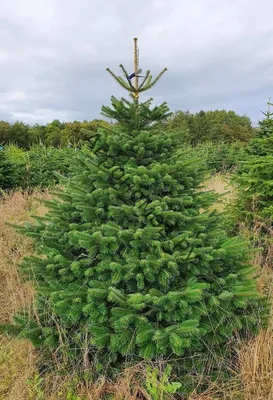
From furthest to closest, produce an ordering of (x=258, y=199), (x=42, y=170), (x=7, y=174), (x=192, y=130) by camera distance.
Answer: (x=192, y=130) → (x=42, y=170) → (x=7, y=174) → (x=258, y=199)

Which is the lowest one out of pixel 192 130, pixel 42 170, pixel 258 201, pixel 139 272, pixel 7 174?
pixel 139 272

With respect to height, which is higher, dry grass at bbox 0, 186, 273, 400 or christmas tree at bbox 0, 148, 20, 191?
christmas tree at bbox 0, 148, 20, 191

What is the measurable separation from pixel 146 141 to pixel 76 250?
3.22 ft

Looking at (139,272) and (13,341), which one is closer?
(139,272)

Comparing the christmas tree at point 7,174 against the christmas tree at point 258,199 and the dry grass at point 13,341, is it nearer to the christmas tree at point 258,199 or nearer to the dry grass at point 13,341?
the dry grass at point 13,341

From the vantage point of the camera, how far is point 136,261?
7.11ft

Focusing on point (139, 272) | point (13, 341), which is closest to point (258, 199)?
point (139, 272)

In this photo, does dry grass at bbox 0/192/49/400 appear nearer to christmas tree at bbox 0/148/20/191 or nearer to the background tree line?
christmas tree at bbox 0/148/20/191

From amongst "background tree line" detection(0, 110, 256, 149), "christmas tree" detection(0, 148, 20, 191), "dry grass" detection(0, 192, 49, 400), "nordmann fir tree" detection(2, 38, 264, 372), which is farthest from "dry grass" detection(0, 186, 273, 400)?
"background tree line" detection(0, 110, 256, 149)

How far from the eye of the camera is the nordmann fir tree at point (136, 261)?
213cm

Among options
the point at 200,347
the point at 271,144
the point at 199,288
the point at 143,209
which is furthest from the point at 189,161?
the point at 271,144

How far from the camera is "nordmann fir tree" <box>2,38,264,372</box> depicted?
213 centimetres

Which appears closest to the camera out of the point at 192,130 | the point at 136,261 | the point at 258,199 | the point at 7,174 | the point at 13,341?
the point at 136,261

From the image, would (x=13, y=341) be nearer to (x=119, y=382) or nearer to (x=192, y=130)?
(x=119, y=382)
